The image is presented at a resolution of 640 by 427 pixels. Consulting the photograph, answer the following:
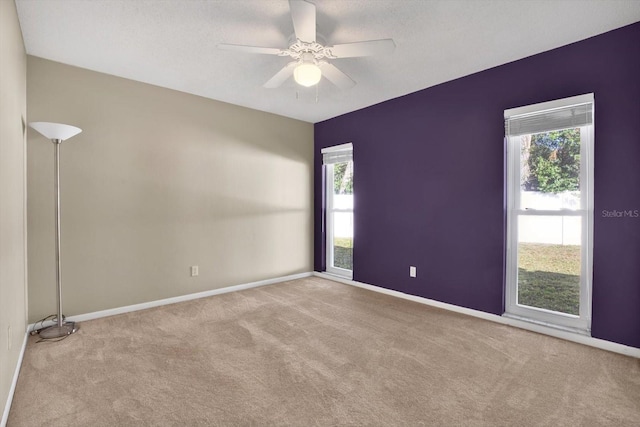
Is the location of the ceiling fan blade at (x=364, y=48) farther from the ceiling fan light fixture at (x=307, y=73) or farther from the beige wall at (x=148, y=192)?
the beige wall at (x=148, y=192)

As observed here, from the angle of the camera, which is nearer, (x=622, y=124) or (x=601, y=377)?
(x=601, y=377)

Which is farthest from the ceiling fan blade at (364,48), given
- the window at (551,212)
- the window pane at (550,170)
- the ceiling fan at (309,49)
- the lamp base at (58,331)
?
the lamp base at (58,331)

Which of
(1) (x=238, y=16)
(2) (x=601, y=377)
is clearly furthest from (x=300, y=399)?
(1) (x=238, y=16)

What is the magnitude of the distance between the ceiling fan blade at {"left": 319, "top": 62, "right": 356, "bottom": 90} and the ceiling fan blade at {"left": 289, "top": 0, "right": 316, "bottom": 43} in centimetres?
35

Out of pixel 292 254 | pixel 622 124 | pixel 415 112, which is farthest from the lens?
pixel 292 254

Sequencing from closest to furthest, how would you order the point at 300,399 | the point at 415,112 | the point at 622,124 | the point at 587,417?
the point at 587,417, the point at 300,399, the point at 622,124, the point at 415,112

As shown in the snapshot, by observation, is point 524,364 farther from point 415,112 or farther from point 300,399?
point 415,112

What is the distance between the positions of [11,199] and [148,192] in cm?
148

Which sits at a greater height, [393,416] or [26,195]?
[26,195]

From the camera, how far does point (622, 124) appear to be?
7.95 feet

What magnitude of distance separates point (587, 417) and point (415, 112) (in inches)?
124

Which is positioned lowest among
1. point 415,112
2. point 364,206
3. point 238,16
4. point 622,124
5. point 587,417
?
point 587,417

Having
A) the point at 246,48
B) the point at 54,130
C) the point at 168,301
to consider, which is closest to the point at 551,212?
the point at 246,48

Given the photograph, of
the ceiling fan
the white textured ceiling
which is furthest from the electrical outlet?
the ceiling fan
